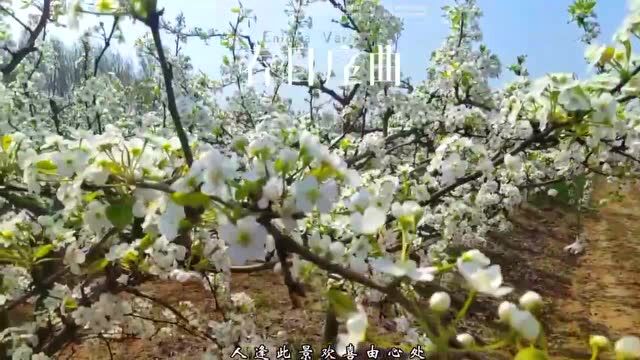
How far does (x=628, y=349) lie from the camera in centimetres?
89

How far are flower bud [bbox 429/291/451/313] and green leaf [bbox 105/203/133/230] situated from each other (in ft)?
1.77

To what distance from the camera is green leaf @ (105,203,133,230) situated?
1172 millimetres

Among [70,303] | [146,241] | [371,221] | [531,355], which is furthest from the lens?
[70,303]

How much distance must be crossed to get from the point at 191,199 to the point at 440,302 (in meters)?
0.41

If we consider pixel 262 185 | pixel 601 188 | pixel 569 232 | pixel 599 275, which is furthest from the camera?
pixel 601 188

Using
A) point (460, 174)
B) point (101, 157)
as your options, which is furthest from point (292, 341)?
point (101, 157)

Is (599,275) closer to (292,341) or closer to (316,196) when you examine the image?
(292,341)

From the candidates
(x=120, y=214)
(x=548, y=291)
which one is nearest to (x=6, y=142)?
(x=120, y=214)

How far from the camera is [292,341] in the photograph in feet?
15.9

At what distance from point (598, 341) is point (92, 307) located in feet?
5.00

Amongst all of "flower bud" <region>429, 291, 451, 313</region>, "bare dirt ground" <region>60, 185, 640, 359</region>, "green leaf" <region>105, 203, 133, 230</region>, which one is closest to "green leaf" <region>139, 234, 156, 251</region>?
"green leaf" <region>105, 203, 133, 230</region>

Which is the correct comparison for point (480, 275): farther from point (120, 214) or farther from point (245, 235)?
point (120, 214)

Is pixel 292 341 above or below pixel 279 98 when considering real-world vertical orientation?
below

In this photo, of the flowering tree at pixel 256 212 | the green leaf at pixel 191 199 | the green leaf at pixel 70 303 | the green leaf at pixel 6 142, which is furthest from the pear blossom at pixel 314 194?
the green leaf at pixel 70 303
